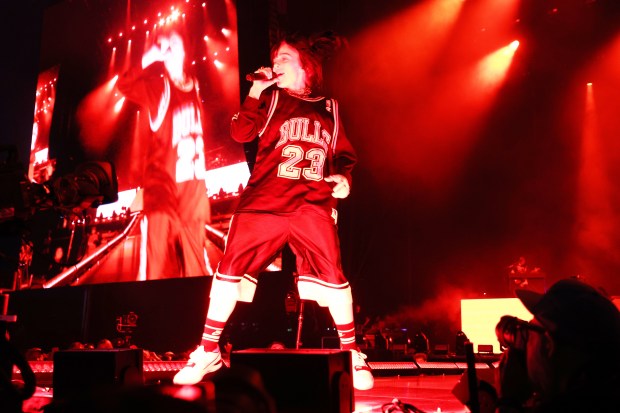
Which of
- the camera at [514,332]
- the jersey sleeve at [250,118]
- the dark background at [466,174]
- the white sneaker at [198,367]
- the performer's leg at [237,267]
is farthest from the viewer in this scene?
the dark background at [466,174]

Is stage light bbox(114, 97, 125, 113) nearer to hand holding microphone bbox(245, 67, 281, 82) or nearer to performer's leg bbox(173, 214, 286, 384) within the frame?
hand holding microphone bbox(245, 67, 281, 82)

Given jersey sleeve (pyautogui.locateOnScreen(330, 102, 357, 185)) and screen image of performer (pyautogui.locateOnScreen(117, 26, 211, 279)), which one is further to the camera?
screen image of performer (pyautogui.locateOnScreen(117, 26, 211, 279))

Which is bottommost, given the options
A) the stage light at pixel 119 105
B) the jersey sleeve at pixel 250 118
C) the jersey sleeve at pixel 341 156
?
the jersey sleeve at pixel 341 156

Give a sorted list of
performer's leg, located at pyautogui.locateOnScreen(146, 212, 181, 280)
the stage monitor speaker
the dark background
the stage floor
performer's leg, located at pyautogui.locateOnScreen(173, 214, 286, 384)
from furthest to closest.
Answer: the stage monitor speaker
the dark background
performer's leg, located at pyautogui.locateOnScreen(146, 212, 181, 280)
performer's leg, located at pyautogui.locateOnScreen(173, 214, 286, 384)
the stage floor

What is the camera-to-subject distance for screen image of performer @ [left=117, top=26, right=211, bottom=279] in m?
7.77

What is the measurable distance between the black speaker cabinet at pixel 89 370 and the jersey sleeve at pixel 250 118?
173 cm

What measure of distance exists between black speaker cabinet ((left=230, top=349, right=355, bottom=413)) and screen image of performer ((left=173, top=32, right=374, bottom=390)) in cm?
81

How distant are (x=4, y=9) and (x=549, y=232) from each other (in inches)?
404

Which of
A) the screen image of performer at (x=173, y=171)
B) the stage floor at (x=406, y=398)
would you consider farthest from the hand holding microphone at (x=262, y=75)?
the screen image of performer at (x=173, y=171)

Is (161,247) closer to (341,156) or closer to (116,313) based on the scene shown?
(116,313)

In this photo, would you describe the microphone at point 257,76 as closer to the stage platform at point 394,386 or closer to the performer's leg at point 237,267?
the performer's leg at point 237,267

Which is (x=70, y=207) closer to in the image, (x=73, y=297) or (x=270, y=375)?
(x=270, y=375)

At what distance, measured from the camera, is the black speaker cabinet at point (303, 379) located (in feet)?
9.09

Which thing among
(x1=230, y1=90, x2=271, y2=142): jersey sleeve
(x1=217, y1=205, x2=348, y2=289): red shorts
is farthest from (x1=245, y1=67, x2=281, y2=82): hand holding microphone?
(x1=217, y1=205, x2=348, y2=289): red shorts
